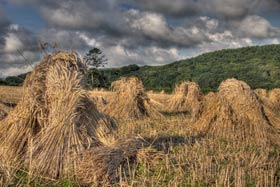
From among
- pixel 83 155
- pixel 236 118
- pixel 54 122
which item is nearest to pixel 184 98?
pixel 236 118

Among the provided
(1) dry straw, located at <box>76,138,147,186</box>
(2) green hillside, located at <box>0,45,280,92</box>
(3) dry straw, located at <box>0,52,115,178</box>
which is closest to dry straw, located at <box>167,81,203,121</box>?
(3) dry straw, located at <box>0,52,115,178</box>

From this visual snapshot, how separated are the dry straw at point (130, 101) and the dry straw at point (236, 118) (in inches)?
245

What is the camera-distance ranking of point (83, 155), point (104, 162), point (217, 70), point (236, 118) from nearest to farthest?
point (104, 162) < point (83, 155) < point (236, 118) < point (217, 70)

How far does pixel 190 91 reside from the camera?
89.5ft

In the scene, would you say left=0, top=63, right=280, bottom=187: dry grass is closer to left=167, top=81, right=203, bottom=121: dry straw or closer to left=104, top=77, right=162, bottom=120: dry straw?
left=104, top=77, right=162, bottom=120: dry straw

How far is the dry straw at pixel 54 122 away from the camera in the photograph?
7.25 metres

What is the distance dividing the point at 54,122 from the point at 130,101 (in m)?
12.8

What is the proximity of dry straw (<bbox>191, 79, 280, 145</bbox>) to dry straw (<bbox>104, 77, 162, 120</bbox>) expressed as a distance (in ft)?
20.4

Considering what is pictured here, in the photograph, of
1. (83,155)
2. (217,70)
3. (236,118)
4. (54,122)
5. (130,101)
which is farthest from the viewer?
(217,70)

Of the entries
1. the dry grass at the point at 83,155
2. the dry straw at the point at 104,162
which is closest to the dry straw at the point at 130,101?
the dry grass at the point at 83,155

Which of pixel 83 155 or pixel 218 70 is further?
pixel 218 70

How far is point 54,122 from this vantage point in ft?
24.8

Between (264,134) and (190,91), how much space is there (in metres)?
14.8

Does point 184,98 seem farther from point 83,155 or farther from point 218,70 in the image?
point 218,70
